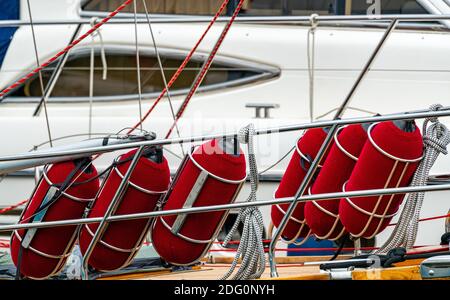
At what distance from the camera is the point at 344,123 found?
3570 millimetres

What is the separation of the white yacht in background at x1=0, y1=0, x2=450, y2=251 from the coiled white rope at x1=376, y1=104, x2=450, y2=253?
134 cm

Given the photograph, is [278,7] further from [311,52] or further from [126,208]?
[126,208]

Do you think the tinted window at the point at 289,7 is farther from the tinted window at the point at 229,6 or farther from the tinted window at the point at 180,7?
the tinted window at the point at 180,7

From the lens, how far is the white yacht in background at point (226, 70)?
5.41 m

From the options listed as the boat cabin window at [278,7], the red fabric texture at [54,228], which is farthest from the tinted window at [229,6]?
the red fabric texture at [54,228]

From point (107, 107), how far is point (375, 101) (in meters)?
1.55

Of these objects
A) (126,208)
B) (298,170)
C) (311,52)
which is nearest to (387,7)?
(311,52)

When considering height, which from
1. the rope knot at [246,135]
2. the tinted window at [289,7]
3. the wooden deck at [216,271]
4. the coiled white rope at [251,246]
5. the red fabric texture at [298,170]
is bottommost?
the wooden deck at [216,271]

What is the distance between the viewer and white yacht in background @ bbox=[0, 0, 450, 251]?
5410mm

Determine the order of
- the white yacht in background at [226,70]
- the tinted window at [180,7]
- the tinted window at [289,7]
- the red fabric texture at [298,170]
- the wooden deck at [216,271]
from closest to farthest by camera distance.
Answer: the red fabric texture at [298,170]
the wooden deck at [216,271]
the white yacht in background at [226,70]
the tinted window at [289,7]
the tinted window at [180,7]

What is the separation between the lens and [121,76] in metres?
5.80

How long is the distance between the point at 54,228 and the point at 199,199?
24.0 inches

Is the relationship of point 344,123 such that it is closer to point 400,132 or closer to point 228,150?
point 400,132

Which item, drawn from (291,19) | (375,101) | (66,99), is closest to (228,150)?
(291,19)
